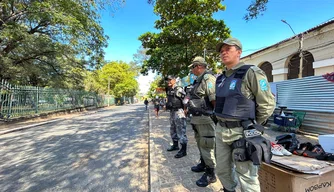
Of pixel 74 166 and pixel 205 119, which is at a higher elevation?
pixel 205 119

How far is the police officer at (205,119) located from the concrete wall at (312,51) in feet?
25.6

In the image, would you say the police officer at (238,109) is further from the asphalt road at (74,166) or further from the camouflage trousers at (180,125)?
the camouflage trousers at (180,125)

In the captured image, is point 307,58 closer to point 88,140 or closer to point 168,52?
point 168,52

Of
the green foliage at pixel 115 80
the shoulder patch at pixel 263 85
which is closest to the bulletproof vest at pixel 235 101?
the shoulder patch at pixel 263 85

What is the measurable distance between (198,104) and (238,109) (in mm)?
1109

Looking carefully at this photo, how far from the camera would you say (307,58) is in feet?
30.5

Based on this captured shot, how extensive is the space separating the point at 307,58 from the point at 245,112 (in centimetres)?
984

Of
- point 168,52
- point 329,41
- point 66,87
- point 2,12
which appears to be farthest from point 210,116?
point 66,87

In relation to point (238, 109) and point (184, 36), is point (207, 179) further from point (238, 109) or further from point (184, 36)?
point (184, 36)

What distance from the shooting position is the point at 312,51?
8.53m

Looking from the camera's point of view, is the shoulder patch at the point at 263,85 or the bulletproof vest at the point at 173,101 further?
the bulletproof vest at the point at 173,101

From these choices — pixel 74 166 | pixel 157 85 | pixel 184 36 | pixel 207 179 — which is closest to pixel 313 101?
pixel 207 179

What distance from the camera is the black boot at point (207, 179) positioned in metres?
2.77

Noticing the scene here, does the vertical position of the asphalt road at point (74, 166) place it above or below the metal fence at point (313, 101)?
below
